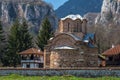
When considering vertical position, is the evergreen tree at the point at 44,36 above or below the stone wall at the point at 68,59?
above

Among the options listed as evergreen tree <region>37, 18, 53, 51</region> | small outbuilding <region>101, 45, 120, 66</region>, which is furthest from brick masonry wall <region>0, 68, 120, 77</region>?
evergreen tree <region>37, 18, 53, 51</region>

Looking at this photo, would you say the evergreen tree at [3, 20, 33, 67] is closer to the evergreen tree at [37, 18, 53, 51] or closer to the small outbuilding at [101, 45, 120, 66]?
the evergreen tree at [37, 18, 53, 51]

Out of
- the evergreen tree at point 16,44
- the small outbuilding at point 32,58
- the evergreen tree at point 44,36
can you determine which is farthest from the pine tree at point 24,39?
the small outbuilding at point 32,58

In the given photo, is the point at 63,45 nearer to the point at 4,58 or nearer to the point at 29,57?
the point at 29,57

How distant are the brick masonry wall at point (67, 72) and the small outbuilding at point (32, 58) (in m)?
21.4

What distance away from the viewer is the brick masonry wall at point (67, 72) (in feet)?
159

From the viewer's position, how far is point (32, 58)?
73188 millimetres

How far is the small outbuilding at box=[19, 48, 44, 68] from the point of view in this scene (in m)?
72.5

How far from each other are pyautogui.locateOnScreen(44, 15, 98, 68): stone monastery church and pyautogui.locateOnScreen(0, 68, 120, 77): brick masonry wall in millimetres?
11002

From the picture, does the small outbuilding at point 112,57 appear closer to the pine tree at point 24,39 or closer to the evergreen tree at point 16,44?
the evergreen tree at point 16,44

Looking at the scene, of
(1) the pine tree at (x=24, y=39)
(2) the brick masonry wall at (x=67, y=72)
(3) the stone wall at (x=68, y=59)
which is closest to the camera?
(2) the brick masonry wall at (x=67, y=72)

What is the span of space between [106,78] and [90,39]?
20994mm

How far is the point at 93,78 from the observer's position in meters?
47.3

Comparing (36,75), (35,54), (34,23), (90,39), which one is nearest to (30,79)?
(36,75)
